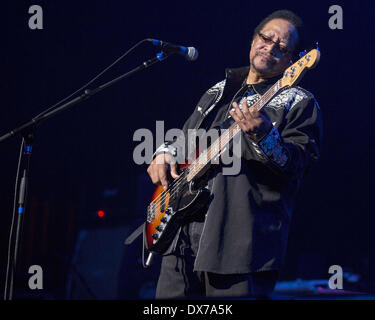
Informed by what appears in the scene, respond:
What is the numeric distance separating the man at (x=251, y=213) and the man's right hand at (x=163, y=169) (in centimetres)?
32

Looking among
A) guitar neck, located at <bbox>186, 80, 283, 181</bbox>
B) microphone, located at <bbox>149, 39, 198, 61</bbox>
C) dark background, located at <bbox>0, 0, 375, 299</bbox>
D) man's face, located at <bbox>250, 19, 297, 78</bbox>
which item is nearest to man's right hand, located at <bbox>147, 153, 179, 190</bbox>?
guitar neck, located at <bbox>186, 80, 283, 181</bbox>

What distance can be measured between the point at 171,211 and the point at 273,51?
932 mm

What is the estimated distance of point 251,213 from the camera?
2.03 metres

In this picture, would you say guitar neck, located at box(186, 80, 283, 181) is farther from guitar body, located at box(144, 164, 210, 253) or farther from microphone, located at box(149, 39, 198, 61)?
microphone, located at box(149, 39, 198, 61)

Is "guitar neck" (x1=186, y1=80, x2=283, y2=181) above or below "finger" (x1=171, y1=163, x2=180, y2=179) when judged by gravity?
above

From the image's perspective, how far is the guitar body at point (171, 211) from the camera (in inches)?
87.0

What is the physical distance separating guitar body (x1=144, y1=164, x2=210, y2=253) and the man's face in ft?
2.05

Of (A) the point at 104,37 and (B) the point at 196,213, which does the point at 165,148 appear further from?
(A) the point at 104,37

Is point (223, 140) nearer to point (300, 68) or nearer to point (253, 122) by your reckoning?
point (253, 122)

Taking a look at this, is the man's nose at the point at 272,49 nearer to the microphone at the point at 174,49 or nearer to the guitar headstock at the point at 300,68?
the guitar headstock at the point at 300,68

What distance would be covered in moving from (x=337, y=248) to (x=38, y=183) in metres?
3.22

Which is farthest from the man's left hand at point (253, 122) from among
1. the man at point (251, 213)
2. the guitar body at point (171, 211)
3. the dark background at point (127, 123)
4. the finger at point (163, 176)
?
the dark background at point (127, 123)

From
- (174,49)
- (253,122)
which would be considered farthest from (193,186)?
(174,49)

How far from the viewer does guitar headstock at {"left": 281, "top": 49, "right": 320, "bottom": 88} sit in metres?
2.17
